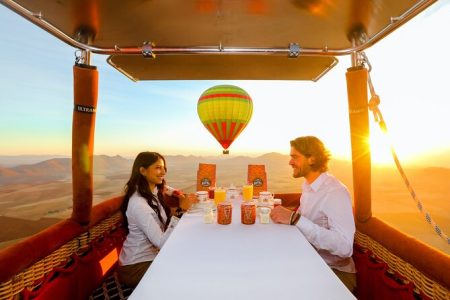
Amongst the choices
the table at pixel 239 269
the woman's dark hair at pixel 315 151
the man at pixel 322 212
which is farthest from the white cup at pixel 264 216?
the woman's dark hair at pixel 315 151

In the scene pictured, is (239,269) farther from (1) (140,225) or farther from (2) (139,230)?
(2) (139,230)

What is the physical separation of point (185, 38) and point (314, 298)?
8.33 ft

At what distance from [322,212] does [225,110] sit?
3.03 metres

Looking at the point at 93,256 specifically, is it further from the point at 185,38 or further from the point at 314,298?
the point at 185,38

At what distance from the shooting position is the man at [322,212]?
176 cm

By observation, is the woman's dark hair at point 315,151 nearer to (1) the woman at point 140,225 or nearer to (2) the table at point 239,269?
(2) the table at point 239,269

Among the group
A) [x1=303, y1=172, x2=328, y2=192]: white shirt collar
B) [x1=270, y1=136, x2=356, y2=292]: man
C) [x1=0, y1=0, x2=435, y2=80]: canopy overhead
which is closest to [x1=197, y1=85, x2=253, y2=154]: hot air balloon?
[x1=0, y1=0, x2=435, y2=80]: canopy overhead

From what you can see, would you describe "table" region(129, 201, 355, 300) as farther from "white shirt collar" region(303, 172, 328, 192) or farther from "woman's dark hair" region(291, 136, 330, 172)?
"woman's dark hair" region(291, 136, 330, 172)

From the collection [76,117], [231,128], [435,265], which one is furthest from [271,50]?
[231,128]

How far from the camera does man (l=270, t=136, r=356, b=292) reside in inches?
69.1

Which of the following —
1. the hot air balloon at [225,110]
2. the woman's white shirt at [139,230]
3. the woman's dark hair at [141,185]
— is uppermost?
the hot air balloon at [225,110]

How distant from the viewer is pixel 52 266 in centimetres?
178

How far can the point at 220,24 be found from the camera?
2.32 meters

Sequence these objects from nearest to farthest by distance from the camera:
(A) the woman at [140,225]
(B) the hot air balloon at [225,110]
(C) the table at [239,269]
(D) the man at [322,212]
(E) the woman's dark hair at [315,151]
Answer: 1. (C) the table at [239,269]
2. (D) the man at [322,212]
3. (A) the woman at [140,225]
4. (E) the woman's dark hair at [315,151]
5. (B) the hot air balloon at [225,110]
